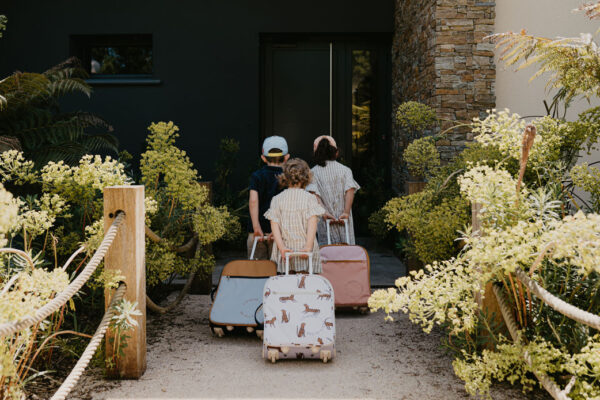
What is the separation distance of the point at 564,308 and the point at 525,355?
0.63 metres

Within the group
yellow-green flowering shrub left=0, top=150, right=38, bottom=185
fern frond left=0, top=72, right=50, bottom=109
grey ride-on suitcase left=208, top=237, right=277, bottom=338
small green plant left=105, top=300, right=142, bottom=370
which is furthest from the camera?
fern frond left=0, top=72, right=50, bottom=109

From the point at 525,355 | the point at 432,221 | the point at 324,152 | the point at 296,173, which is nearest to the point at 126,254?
the point at 296,173

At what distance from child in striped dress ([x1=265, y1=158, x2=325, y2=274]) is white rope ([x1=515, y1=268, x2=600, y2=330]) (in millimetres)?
1860

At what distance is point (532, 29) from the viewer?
5203mm

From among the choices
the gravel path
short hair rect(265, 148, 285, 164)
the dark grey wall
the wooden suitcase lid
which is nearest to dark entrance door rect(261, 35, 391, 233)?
the dark grey wall

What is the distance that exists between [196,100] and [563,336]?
6.38 metres

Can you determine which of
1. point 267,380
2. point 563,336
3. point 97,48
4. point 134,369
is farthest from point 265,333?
point 97,48

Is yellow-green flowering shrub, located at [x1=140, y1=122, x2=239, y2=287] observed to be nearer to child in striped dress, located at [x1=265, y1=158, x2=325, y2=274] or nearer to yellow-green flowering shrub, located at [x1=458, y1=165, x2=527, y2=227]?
child in striped dress, located at [x1=265, y1=158, x2=325, y2=274]

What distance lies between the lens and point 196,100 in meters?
8.10

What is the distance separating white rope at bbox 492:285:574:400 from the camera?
2.25 metres

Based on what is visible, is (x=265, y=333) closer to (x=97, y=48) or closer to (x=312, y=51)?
(x=312, y=51)

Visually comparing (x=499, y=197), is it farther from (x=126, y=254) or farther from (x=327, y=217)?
(x=327, y=217)

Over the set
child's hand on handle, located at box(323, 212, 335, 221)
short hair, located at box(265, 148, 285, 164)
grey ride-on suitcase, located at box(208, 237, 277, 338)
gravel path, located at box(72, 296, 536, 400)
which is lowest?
gravel path, located at box(72, 296, 536, 400)

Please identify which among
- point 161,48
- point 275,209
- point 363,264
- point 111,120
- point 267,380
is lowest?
point 267,380
